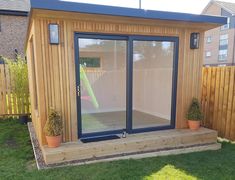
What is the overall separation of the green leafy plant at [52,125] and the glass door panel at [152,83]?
169cm

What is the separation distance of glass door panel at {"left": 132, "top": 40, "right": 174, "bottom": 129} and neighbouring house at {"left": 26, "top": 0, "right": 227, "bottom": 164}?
2 centimetres

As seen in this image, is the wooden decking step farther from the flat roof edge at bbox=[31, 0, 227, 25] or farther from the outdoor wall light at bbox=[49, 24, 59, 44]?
the flat roof edge at bbox=[31, 0, 227, 25]

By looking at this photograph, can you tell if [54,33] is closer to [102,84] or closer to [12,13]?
[102,84]

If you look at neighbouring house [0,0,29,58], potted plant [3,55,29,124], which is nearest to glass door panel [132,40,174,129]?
potted plant [3,55,29,124]

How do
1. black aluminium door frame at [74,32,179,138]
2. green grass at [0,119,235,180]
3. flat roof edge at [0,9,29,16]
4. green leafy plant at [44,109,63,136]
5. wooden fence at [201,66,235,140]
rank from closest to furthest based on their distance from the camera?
1. green grass at [0,119,235,180]
2. green leafy plant at [44,109,63,136]
3. black aluminium door frame at [74,32,179,138]
4. wooden fence at [201,66,235,140]
5. flat roof edge at [0,9,29,16]

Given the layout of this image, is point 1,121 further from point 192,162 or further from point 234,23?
point 234,23

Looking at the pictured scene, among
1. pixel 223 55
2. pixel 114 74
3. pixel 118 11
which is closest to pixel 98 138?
pixel 114 74

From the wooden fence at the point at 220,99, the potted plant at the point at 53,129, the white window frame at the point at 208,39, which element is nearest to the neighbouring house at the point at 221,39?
the white window frame at the point at 208,39

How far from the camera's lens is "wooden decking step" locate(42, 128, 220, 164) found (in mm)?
3590

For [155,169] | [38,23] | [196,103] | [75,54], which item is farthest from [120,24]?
[155,169]

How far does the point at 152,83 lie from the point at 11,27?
1189 centimetres

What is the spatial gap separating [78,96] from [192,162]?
235 cm

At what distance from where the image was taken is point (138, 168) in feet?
11.3

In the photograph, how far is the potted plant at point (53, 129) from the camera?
3594mm
